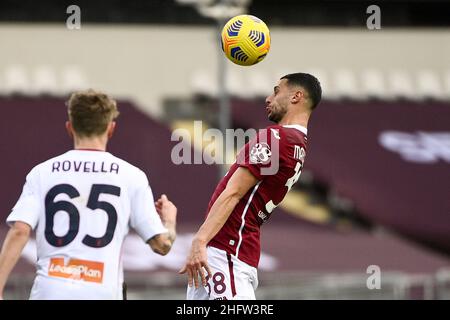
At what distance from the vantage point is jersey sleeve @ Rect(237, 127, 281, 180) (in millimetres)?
9016

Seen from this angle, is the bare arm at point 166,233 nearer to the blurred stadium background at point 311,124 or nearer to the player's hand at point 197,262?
the player's hand at point 197,262

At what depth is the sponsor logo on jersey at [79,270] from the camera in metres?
7.96

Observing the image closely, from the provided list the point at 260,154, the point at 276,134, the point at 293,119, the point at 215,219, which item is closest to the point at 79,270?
the point at 215,219

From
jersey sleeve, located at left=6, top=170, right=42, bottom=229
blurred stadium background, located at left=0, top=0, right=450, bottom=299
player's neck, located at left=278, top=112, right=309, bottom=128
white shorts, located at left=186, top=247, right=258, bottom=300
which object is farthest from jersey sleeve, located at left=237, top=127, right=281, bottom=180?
blurred stadium background, located at left=0, top=0, right=450, bottom=299

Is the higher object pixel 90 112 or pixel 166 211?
pixel 90 112

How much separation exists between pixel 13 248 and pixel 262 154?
217cm

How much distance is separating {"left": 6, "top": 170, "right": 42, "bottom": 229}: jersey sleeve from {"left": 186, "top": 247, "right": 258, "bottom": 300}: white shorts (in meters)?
1.61

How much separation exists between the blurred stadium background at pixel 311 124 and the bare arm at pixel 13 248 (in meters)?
10.7

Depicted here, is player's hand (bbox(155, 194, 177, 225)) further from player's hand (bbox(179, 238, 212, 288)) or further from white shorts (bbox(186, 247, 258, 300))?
white shorts (bbox(186, 247, 258, 300))

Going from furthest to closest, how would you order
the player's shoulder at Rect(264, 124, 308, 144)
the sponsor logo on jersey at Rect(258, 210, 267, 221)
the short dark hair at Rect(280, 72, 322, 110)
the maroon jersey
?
the short dark hair at Rect(280, 72, 322, 110), the sponsor logo on jersey at Rect(258, 210, 267, 221), the player's shoulder at Rect(264, 124, 308, 144), the maroon jersey

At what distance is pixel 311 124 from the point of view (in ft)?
94.2

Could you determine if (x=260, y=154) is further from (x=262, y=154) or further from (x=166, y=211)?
(x=166, y=211)

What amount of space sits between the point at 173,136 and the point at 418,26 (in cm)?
1191
